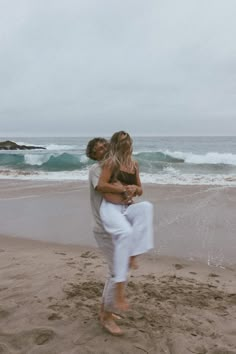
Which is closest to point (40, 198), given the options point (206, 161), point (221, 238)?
point (221, 238)

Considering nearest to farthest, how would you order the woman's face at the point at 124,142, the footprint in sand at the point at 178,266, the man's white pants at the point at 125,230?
the man's white pants at the point at 125,230
the woman's face at the point at 124,142
the footprint in sand at the point at 178,266

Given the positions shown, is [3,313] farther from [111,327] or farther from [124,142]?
[124,142]

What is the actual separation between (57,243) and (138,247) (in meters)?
3.71

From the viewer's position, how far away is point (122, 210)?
10.6ft

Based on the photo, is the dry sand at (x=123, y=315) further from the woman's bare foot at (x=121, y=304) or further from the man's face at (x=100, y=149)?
the man's face at (x=100, y=149)

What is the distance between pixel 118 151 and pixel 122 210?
0.51 m

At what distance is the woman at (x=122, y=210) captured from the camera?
3.11 meters

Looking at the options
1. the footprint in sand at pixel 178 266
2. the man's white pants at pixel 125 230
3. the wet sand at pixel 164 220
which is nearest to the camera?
the man's white pants at pixel 125 230

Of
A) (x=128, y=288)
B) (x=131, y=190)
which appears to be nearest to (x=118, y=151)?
(x=131, y=190)

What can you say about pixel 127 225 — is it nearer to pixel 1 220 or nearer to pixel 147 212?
pixel 147 212

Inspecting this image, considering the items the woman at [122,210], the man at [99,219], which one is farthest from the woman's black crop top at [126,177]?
the man at [99,219]

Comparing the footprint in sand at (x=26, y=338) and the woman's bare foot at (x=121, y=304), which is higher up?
the woman's bare foot at (x=121, y=304)

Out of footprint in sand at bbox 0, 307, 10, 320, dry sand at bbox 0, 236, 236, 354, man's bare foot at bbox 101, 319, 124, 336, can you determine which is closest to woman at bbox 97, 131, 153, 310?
man's bare foot at bbox 101, 319, 124, 336

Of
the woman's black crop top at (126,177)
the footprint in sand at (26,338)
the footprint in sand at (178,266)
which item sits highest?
the woman's black crop top at (126,177)
